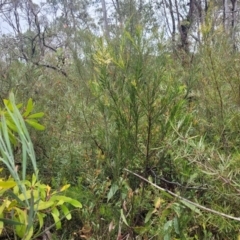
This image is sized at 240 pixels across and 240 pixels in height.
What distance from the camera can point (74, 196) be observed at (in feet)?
3.93

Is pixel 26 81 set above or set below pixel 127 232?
above

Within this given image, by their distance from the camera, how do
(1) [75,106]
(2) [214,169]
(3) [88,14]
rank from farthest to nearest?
(3) [88,14] → (1) [75,106] → (2) [214,169]

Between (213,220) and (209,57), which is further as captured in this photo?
(209,57)

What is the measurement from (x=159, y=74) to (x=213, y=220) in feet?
1.67

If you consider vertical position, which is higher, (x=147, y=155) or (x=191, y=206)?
(x=147, y=155)

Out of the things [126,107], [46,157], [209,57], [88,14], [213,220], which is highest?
[88,14]

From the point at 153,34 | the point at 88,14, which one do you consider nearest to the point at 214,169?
the point at 153,34

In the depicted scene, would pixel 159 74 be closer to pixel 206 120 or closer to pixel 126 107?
pixel 126 107

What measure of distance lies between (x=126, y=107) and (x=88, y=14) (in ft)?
54.5

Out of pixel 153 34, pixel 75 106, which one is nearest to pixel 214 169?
pixel 153 34

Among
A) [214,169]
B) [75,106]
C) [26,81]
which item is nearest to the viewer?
[214,169]

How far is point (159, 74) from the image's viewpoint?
1076mm

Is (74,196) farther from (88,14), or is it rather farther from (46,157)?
(88,14)

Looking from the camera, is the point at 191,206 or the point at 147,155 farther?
the point at 147,155
